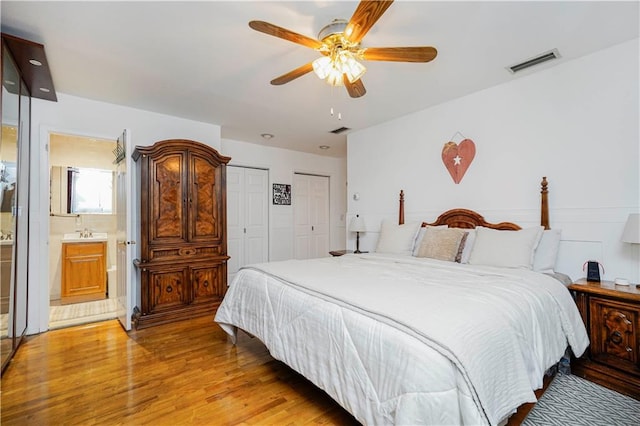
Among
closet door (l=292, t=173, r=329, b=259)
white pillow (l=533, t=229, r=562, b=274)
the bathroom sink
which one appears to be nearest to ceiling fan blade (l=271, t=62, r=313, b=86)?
white pillow (l=533, t=229, r=562, b=274)

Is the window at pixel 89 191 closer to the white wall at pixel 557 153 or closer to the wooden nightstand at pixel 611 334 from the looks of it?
the white wall at pixel 557 153

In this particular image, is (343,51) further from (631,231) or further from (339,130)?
(339,130)

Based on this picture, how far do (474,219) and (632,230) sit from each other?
3.94 feet

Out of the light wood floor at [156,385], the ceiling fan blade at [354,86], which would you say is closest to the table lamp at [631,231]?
the light wood floor at [156,385]

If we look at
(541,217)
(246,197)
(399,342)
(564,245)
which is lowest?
(399,342)

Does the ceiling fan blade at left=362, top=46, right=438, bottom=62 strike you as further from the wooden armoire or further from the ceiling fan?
the wooden armoire

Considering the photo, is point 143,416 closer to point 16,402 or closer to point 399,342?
point 16,402

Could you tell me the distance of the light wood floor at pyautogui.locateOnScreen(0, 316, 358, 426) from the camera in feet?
5.84

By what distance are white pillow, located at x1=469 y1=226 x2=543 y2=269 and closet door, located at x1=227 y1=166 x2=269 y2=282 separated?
3587 mm

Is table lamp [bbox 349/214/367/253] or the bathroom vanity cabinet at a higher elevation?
table lamp [bbox 349/214/367/253]

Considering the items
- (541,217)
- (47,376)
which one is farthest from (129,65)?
(541,217)

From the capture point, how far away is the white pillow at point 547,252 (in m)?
2.46

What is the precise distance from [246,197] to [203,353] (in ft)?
9.93

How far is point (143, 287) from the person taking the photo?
328cm
